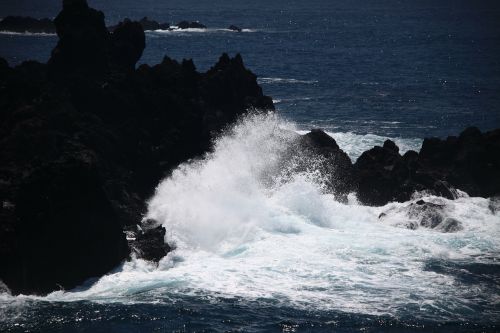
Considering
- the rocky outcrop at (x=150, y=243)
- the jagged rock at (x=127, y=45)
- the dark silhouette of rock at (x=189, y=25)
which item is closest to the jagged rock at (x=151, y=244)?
the rocky outcrop at (x=150, y=243)

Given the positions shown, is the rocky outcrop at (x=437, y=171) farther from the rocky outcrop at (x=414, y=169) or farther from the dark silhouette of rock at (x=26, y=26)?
the dark silhouette of rock at (x=26, y=26)

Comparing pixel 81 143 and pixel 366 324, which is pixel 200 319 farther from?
pixel 81 143

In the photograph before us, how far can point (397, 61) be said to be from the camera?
380 feet

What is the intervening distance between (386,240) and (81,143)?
63.4ft

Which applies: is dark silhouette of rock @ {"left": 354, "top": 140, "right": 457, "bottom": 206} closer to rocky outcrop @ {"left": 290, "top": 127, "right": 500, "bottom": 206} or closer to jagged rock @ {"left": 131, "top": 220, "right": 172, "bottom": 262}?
rocky outcrop @ {"left": 290, "top": 127, "right": 500, "bottom": 206}

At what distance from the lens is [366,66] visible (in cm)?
11012

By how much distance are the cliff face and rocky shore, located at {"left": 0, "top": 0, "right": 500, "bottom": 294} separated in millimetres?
71

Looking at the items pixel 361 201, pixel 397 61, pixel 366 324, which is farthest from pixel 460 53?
pixel 366 324

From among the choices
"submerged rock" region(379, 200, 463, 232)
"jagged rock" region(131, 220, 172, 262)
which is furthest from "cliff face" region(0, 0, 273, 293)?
"submerged rock" region(379, 200, 463, 232)

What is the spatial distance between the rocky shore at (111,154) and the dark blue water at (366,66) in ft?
51.9

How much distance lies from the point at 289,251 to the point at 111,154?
13.9 metres

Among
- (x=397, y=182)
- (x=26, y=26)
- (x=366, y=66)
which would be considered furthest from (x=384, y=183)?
(x=26, y=26)

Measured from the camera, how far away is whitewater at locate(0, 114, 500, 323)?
3275 centimetres

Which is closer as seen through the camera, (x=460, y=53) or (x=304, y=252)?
(x=304, y=252)
